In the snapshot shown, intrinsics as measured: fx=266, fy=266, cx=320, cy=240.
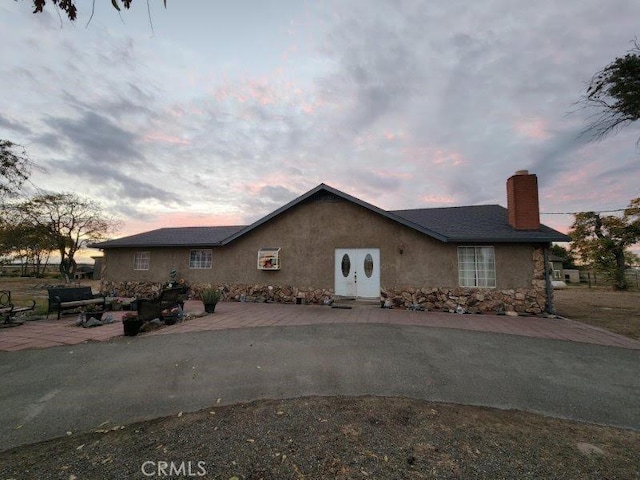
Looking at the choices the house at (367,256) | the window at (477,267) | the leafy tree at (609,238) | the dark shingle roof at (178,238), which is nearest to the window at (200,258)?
the house at (367,256)

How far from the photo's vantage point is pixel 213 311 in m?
10.7

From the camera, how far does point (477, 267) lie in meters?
11.1

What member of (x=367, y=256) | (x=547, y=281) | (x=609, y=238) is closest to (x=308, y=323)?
(x=367, y=256)

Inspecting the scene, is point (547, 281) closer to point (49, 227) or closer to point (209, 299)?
point (209, 299)

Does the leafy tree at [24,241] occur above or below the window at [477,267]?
above

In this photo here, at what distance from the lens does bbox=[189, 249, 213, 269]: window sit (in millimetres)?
14973

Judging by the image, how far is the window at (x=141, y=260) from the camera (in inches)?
629

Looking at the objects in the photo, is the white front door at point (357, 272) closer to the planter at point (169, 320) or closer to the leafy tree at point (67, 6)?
the planter at point (169, 320)

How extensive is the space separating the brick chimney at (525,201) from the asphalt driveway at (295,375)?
18.9ft

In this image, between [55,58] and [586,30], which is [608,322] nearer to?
[586,30]

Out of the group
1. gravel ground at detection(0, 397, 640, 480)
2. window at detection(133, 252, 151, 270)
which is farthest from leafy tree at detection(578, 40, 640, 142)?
window at detection(133, 252, 151, 270)

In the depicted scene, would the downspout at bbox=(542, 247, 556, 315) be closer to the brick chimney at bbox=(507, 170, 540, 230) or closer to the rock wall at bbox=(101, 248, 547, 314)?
the rock wall at bbox=(101, 248, 547, 314)

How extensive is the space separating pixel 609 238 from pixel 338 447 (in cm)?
3547
